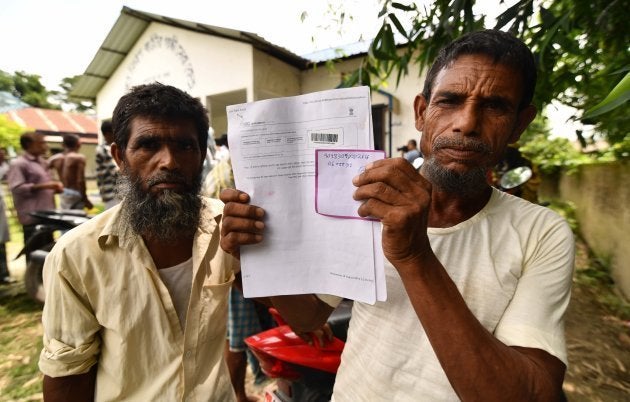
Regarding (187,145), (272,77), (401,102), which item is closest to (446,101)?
(187,145)

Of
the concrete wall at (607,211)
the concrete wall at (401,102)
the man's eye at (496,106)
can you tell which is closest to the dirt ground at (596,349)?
the concrete wall at (607,211)

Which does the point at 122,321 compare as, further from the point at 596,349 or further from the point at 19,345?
the point at 596,349

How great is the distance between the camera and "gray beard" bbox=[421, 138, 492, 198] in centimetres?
105

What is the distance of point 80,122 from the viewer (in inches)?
952

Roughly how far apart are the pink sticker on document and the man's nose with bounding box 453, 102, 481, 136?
1.18 ft

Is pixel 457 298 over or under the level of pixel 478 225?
under

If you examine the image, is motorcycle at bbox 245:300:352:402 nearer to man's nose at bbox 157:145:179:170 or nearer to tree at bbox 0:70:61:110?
man's nose at bbox 157:145:179:170

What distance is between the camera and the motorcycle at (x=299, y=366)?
171 cm

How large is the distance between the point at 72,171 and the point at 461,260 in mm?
6200

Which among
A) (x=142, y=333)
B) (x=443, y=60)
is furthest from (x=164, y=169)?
(x=443, y=60)

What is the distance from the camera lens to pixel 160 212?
1.43 metres

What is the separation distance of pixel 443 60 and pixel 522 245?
641 millimetres

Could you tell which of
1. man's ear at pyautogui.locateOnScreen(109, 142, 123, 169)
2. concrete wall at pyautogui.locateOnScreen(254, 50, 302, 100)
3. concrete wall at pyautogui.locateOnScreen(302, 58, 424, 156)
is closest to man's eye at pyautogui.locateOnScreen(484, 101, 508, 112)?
man's ear at pyautogui.locateOnScreen(109, 142, 123, 169)

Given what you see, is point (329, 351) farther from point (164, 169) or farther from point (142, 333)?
point (164, 169)
